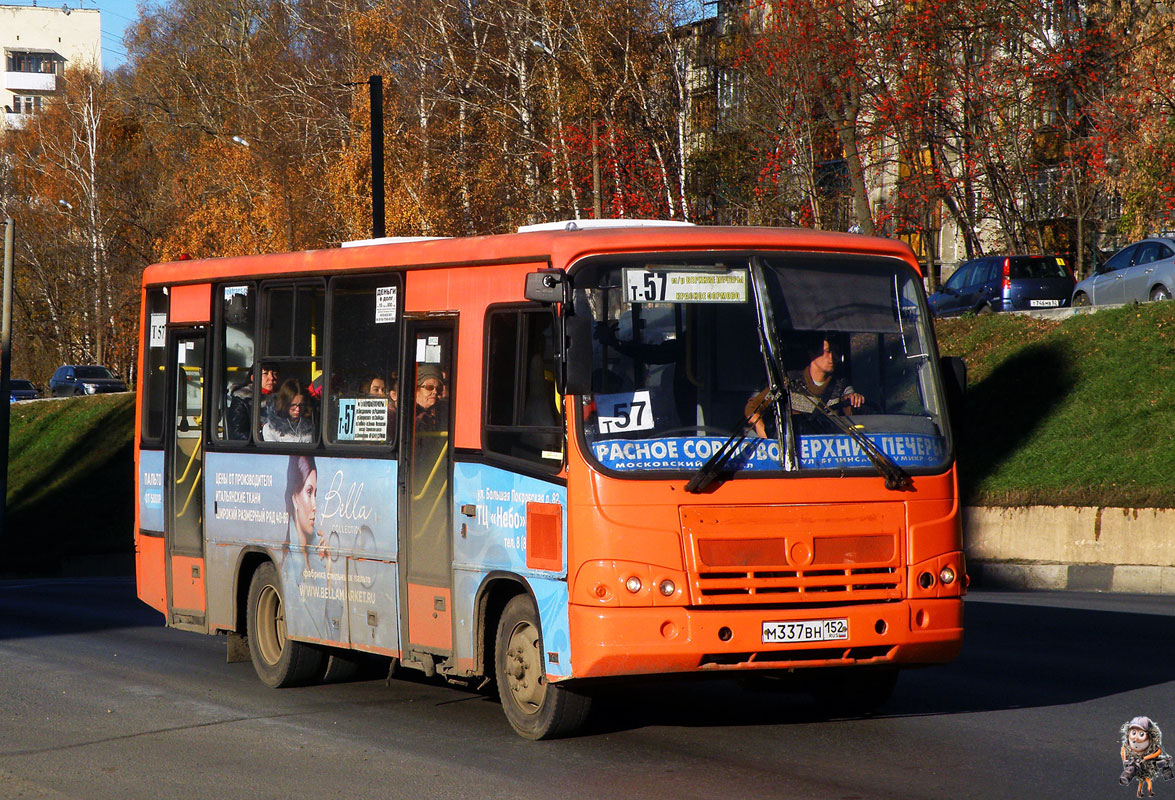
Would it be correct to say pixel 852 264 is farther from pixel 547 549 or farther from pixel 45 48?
pixel 45 48

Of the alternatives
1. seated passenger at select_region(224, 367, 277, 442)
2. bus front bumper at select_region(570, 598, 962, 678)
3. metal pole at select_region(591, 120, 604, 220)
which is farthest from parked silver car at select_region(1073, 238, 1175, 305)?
bus front bumper at select_region(570, 598, 962, 678)

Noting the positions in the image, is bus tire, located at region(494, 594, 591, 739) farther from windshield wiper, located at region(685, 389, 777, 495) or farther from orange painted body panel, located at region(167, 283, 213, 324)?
orange painted body panel, located at region(167, 283, 213, 324)

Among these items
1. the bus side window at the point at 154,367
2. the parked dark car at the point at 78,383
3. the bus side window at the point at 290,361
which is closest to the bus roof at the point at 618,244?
the bus side window at the point at 290,361

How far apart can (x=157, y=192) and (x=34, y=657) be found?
58.0m

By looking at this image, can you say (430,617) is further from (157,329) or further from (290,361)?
(157,329)

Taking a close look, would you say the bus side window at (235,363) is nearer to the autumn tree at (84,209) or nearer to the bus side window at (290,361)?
the bus side window at (290,361)

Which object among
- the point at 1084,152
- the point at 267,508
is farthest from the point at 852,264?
the point at 1084,152

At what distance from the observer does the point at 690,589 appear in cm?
794

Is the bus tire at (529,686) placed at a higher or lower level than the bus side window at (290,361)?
lower

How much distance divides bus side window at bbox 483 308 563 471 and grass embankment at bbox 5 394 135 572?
97.7 ft

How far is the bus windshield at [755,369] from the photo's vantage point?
814 cm

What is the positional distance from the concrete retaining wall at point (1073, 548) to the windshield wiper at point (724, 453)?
36.9 feet

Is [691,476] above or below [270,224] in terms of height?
below

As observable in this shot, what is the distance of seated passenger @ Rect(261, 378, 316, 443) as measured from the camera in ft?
35.5
